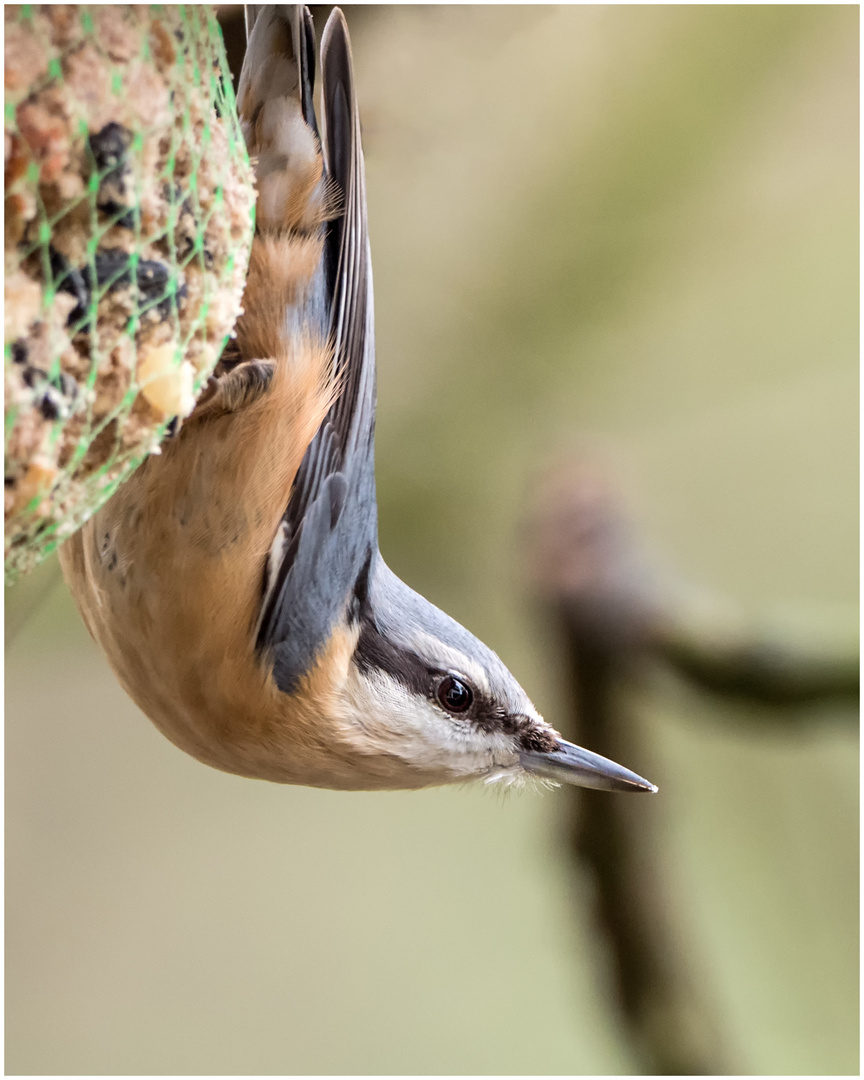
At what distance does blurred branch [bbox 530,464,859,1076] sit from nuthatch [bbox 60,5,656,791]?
36cm

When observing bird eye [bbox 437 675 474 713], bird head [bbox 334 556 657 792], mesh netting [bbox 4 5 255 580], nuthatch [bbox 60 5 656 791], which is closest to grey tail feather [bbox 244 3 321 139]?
nuthatch [bbox 60 5 656 791]

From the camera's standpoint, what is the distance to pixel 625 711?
1486 mm

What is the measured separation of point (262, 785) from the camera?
7.78ft

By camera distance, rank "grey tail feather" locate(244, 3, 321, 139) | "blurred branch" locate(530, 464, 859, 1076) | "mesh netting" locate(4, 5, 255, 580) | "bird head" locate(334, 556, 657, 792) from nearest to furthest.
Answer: "mesh netting" locate(4, 5, 255, 580) → "grey tail feather" locate(244, 3, 321, 139) → "bird head" locate(334, 556, 657, 792) → "blurred branch" locate(530, 464, 859, 1076)

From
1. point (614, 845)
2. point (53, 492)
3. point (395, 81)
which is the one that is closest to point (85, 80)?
point (53, 492)

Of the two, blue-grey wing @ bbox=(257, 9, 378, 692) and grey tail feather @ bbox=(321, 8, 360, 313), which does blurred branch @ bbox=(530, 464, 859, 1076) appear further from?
grey tail feather @ bbox=(321, 8, 360, 313)

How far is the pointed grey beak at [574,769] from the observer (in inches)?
41.3

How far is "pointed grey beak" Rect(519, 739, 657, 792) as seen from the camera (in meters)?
1.05

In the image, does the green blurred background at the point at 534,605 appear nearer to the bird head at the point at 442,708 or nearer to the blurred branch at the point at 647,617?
the blurred branch at the point at 647,617

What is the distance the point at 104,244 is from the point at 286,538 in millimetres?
433

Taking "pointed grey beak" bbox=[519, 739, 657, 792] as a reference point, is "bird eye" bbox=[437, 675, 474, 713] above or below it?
above

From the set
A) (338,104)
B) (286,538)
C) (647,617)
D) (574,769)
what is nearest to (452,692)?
(574,769)

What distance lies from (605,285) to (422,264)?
12.7 inches

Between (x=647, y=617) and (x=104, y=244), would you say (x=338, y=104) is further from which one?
(x=647, y=617)
